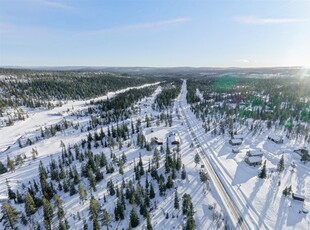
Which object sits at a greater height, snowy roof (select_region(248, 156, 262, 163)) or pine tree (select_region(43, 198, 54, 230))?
snowy roof (select_region(248, 156, 262, 163))

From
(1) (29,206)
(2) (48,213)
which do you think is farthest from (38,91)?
(2) (48,213)

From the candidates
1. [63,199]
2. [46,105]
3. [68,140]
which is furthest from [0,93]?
[63,199]

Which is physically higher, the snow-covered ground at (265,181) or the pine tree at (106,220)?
the snow-covered ground at (265,181)

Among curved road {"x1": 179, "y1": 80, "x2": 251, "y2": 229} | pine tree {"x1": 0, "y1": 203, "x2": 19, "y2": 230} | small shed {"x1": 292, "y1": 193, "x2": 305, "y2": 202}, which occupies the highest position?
small shed {"x1": 292, "y1": 193, "x2": 305, "y2": 202}

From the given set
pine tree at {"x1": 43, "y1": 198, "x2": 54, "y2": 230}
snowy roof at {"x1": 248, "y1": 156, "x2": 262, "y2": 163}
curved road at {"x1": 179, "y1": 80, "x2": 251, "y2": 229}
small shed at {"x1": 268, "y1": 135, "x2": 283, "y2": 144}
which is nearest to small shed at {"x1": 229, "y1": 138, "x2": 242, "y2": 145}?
curved road at {"x1": 179, "y1": 80, "x2": 251, "y2": 229}

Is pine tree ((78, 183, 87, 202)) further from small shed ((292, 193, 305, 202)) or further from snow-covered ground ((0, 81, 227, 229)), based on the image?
small shed ((292, 193, 305, 202))

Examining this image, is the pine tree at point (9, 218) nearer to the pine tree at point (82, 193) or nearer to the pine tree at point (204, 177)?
the pine tree at point (82, 193)

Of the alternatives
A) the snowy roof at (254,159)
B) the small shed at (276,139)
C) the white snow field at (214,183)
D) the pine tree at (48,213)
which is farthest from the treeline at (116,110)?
the snowy roof at (254,159)

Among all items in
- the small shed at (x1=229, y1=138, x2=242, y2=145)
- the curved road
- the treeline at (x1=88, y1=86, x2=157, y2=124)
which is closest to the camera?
the curved road

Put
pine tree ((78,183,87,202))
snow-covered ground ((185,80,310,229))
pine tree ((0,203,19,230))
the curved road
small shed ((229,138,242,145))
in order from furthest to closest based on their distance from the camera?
small shed ((229,138,242,145)), pine tree ((78,183,87,202)), pine tree ((0,203,19,230)), snow-covered ground ((185,80,310,229)), the curved road

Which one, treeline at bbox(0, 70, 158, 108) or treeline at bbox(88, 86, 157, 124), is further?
treeline at bbox(0, 70, 158, 108)

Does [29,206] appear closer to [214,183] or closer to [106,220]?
[106,220]
